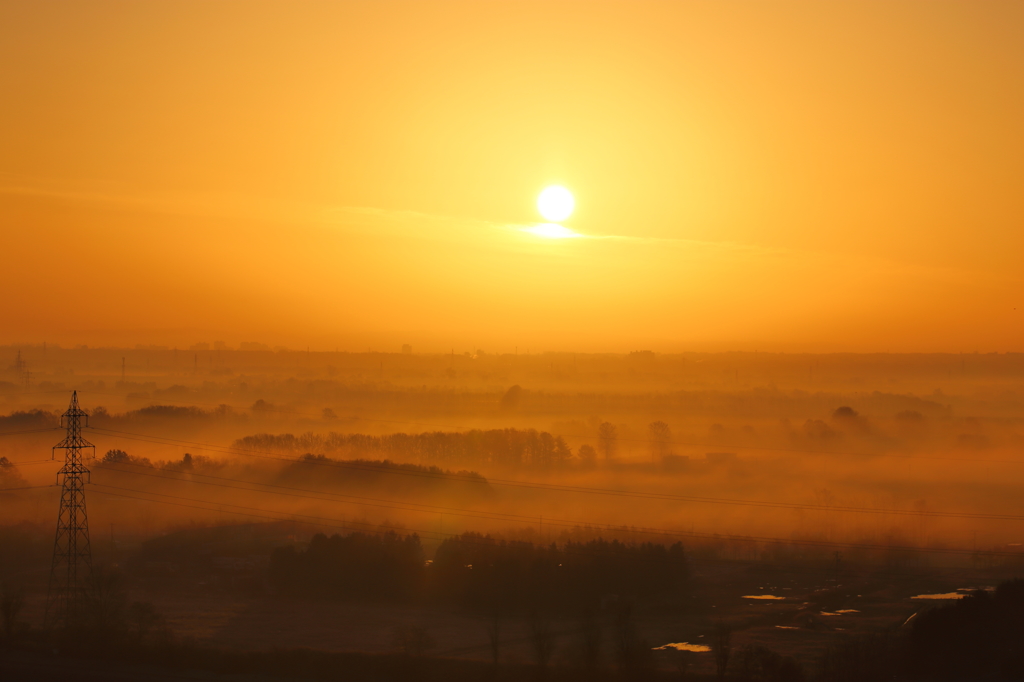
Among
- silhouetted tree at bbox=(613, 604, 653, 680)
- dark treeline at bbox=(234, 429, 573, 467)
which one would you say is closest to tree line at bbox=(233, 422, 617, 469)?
dark treeline at bbox=(234, 429, 573, 467)

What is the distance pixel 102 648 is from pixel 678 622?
99.3 ft

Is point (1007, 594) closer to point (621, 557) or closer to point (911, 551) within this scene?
point (621, 557)

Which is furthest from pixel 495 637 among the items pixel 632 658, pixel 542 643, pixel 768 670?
pixel 768 670

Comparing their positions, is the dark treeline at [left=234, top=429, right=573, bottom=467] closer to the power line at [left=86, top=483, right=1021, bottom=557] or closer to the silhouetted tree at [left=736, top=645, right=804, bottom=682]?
the power line at [left=86, top=483, right=1021, bottom=557]

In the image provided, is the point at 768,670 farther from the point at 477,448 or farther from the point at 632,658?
the point at 477,448

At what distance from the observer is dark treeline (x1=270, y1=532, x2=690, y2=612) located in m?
46.5

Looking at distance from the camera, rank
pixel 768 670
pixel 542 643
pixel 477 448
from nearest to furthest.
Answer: pixel 768 670
pixel 542 643
pixel 477 448

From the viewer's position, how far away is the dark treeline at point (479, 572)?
153 feet

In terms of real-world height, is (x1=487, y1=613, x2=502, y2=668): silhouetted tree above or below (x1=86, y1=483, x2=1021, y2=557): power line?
below

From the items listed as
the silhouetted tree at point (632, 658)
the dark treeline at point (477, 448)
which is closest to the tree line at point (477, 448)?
the dark treeline at point (477, 448)

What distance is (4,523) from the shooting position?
201 ft

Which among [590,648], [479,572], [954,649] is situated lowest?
[954,649]

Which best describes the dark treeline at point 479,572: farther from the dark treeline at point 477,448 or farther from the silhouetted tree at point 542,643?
the dark treeline at point 477,448

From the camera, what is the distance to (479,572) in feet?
156
